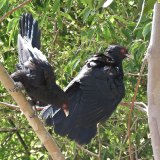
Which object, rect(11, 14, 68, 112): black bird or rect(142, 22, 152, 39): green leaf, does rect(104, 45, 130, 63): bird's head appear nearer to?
rect(11, 14, 68, 112): black bird

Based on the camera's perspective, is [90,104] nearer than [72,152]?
Yes

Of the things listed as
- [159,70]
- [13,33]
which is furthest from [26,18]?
[159,70]

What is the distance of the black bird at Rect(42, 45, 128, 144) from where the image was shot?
9.72 feet

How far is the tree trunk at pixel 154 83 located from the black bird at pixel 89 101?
808 mm

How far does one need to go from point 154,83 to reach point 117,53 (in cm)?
115

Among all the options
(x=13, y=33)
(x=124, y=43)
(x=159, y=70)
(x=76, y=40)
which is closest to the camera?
(x=159, y=70)

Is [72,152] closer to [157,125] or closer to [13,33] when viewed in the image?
[13,33]

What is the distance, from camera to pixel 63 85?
13.5 ft

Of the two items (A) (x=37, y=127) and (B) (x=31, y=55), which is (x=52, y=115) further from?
(A) (x=37, y=127)

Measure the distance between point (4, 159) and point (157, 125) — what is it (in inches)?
103

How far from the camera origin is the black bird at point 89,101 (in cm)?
296

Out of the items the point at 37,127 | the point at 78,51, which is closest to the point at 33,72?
the point at 78,51

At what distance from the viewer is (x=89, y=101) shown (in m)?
3.07

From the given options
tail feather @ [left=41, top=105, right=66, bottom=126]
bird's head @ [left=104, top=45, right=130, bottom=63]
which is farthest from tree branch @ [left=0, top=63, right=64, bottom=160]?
bird's head @ [left=104, top=45, right=130, bottom=63]
